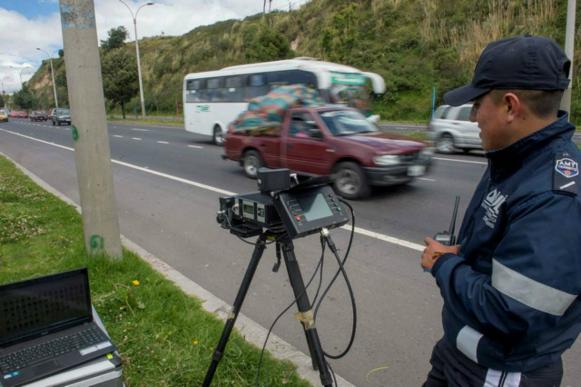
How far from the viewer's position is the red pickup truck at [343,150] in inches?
297

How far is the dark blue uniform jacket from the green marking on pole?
11.4ft

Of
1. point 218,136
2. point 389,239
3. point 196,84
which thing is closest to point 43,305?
point 389,239

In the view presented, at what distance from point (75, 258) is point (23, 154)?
13.5 metres

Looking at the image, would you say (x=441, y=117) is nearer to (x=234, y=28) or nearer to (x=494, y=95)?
(x=494, y=95)

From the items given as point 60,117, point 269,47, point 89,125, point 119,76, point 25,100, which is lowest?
point 89,125

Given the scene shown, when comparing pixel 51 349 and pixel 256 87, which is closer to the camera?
pixel 51 349

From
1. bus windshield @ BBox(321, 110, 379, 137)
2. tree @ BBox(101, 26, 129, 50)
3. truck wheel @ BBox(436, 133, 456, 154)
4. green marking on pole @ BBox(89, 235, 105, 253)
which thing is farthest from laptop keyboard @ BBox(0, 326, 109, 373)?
tree @ BBox(101, 26, 129, 50)

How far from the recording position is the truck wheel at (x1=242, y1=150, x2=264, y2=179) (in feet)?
31.8

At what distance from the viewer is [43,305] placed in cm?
250

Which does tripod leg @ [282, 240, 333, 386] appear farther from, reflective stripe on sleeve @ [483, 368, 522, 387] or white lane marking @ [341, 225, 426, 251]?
white lane marking @ [341, 225, 426, 251]

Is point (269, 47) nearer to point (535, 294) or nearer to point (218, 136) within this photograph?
point (218, 136)

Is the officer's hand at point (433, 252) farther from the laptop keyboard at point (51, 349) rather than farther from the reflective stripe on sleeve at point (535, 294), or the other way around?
the laptop keyboard at point (51, 349)

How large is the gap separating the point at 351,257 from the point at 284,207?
3453mm

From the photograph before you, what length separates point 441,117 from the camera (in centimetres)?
1425
